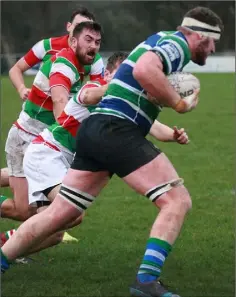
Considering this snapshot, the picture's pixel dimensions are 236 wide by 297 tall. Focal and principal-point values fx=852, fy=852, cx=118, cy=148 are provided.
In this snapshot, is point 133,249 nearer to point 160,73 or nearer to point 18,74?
point 18,74

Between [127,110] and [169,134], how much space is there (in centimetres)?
87

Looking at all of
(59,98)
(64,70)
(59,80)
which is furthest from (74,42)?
(59,98)

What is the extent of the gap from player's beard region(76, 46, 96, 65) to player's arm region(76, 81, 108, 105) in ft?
2.49

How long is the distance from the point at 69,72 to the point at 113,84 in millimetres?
1220

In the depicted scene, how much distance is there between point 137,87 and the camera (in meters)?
5.74

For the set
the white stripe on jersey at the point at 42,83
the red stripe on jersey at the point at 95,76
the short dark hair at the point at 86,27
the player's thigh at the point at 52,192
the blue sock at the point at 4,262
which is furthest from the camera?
A: the red stripe on jersey at the point at 95,76

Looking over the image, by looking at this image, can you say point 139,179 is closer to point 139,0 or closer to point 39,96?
point 39,96

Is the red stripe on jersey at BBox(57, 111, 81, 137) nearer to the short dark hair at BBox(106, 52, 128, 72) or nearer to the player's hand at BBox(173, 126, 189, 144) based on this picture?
the short dark hair at BBox(106, 52, 128, 72)

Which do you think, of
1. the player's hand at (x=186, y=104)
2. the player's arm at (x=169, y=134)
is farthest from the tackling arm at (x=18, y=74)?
the player's hand at (x=186, y=104)

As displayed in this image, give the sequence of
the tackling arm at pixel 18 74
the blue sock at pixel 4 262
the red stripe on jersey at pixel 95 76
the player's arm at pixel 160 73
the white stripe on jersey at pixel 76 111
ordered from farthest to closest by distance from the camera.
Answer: the tackling arm at pixel 18 74, the red stripe on jersey at pixel 95 76, the white stripe on jersey at pixel 76 111, the blue sock at pixel 4 262, the player's arm at pixel 160 73

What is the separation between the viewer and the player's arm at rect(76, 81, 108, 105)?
6.02 metres

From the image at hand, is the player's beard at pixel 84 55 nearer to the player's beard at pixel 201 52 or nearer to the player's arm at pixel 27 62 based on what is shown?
the player's arm at pixel 27 62

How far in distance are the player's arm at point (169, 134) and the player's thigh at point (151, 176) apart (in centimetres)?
75

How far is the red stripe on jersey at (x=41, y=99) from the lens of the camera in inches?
288
